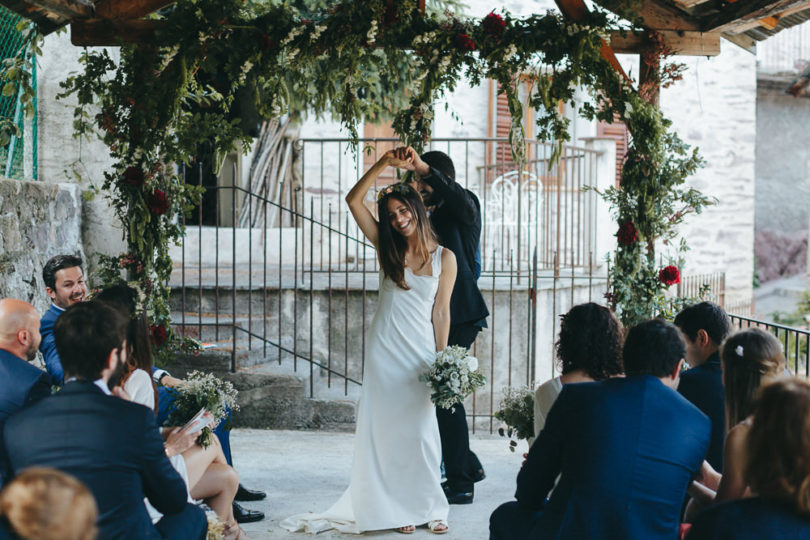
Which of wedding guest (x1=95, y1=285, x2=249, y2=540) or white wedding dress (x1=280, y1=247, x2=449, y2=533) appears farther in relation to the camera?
white wedding dress (x1=280, y1=247, x2=449, y2=533)

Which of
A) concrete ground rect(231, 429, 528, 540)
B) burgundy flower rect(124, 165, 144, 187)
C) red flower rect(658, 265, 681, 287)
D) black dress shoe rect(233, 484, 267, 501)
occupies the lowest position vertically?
concrete ground rect(231, 429, 528, 540)

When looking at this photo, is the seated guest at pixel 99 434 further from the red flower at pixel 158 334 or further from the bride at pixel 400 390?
the red flower at pixel 158 334

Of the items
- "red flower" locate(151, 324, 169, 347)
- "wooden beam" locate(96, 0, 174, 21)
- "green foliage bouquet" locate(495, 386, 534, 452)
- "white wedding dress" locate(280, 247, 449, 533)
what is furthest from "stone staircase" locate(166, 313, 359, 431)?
"green foliage bouquet" locate(495, 386, 534, 452)

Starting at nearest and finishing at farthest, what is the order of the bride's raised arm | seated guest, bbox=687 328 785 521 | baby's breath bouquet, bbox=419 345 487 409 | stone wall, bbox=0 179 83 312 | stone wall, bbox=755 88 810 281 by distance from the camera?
seated guest, bbox=687 328 785 521
baby's breath bouquet, bbox=419 345 487 409
the bride's raised arm
stone wall, bbox=0 179 83 312
stone wall, bbox=755 88 810 281

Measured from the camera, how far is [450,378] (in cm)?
406

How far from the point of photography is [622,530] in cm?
244

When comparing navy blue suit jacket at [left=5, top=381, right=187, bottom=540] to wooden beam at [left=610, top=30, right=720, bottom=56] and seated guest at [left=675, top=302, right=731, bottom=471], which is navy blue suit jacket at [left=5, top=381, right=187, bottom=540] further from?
wooden beam at [left=610, top=30, right=720, bottom=56]

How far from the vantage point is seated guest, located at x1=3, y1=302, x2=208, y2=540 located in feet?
7.25

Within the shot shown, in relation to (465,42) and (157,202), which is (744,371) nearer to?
(465,42)

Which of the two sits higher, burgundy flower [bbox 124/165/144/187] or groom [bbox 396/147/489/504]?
burgundy flower [bbox 124/165/144/187]

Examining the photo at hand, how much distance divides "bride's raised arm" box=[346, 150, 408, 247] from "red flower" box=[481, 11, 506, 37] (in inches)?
34.2

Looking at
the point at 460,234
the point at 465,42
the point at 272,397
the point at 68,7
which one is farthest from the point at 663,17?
the point at 272,397

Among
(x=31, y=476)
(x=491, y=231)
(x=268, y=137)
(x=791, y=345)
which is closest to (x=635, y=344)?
(x=31, y=476)

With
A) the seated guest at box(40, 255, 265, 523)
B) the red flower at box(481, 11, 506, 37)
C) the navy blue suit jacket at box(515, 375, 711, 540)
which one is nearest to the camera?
the navy blue suit jacket at box(515, 375, 711, 540)
